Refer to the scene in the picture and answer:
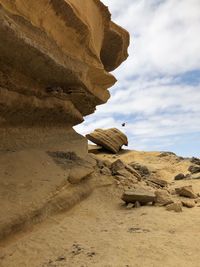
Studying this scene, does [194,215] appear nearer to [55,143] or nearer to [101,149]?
[55,143]

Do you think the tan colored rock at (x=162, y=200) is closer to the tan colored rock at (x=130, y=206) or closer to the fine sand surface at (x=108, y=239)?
the fine sand surface at (x=108, y=239)

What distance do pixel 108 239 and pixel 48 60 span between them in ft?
8.43

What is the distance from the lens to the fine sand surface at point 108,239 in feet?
11.5

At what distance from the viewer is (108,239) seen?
4137 mm

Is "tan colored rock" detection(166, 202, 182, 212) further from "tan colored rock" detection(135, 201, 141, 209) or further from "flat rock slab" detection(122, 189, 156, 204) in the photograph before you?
"tan colored rock" detection(135, 201, 141, 209)

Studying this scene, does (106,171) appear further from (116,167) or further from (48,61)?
(48,61)

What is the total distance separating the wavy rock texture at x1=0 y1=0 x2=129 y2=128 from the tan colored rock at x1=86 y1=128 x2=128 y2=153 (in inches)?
282

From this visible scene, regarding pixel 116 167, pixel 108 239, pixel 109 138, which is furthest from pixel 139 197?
pixel 109 138

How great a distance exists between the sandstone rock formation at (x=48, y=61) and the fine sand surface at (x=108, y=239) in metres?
1.69

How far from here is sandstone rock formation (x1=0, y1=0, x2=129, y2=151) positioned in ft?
14.9

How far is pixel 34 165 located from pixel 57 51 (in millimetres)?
1715

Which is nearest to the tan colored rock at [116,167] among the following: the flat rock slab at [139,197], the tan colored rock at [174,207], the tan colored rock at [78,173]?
the tan colored rock at [78,173]

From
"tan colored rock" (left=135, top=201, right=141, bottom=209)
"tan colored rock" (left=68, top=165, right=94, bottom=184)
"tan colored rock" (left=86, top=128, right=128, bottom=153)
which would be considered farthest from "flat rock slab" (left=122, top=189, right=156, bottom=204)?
"tan colored rock" (left=86, top=128, right=128, bottom=153)

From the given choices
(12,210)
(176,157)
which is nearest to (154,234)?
(12,210)
